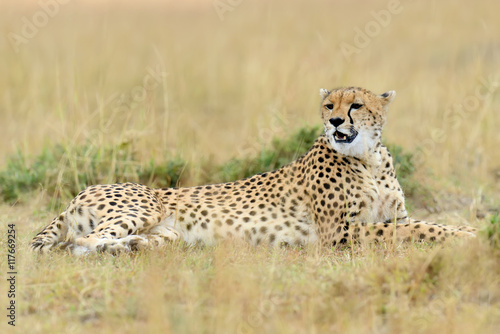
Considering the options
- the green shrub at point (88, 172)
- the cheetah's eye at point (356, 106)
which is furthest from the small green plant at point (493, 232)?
the green shrub at point (88, 172)

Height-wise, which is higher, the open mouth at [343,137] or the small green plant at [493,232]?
the open mouth at [343,137]

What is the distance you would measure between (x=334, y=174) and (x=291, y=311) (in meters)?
1.78

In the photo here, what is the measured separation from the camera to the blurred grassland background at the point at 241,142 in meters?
3.18

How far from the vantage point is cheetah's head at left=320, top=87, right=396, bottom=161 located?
456 centimetres

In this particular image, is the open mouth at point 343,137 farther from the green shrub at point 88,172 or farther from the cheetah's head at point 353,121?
the green shrub at point 88,172

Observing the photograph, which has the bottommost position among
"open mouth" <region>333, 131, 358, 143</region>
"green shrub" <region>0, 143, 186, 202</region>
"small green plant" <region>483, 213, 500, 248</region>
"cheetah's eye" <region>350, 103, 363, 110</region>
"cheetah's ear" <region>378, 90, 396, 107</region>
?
"green shrub" <region>0, 143, 186, 202</region>

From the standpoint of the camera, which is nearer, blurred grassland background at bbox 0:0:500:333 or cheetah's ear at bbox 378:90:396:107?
blurred grassland background at bbox 0:0:500:333

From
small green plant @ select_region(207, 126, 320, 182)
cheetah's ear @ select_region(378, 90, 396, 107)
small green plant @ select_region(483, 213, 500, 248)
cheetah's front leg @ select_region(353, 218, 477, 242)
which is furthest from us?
small green plant @ select_region(207, 126, 320, 182)

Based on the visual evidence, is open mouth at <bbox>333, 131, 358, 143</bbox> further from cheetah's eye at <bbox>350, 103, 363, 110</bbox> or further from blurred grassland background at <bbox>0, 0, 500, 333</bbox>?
blurred grassland background at <bbox>0, 0, 500, 333</bbox>

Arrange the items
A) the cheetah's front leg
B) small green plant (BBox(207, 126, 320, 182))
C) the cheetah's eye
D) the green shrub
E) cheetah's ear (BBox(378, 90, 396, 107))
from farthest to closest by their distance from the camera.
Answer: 1. small green plant (BBox(207, 126, 320, 182))
2. the green shrub
3. cheetah's ear (BBox(378, 90, 396, 107))
4. the cheetah's eye
5. the cheetah's front leg

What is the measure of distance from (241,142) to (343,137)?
3152 millimetres

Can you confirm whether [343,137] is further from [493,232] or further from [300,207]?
[493,232]

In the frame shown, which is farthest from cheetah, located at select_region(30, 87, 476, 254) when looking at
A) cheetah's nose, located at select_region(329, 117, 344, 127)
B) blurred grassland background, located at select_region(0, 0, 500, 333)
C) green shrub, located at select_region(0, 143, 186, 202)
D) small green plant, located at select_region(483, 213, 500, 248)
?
green shrub, located at select_region(0, 143, 186, 202)

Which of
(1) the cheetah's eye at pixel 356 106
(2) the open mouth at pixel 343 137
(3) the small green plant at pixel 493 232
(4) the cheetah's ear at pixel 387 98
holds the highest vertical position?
(4) the cheetah's ear at pixel 387 98
